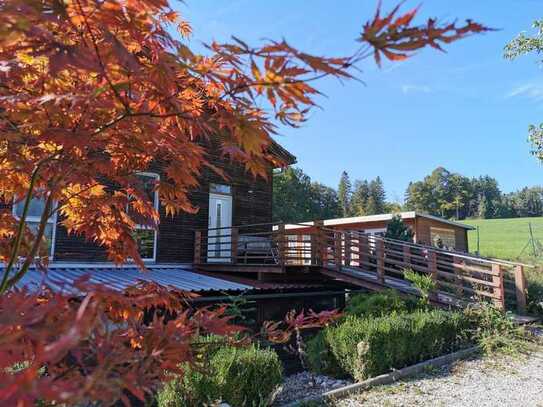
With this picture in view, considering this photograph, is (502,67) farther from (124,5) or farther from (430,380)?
(124,5)

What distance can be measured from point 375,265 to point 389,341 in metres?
3.55

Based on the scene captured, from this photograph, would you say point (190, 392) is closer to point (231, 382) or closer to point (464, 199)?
point (231, 382)

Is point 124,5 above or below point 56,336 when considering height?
above

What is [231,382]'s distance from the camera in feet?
14.3

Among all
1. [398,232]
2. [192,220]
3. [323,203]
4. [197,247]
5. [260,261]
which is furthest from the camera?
[323,203]

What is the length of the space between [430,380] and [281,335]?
151 inches

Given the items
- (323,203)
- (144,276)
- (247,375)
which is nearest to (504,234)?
(323,203)

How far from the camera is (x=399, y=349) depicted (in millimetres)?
5809

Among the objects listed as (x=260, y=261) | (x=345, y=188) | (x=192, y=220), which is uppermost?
(x=345, y=188)

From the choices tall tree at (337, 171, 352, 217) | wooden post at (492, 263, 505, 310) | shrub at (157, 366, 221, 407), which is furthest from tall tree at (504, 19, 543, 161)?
tall tree at (337, 171, 352, 217)

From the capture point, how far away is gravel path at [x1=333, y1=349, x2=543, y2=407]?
4617mm

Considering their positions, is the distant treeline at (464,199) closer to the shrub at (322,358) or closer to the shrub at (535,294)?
the shrub at (535,294)

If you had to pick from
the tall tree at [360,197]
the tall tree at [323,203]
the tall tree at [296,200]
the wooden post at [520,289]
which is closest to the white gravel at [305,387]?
the wooden post at [520,289]

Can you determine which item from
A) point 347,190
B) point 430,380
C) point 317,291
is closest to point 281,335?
point 430,380
